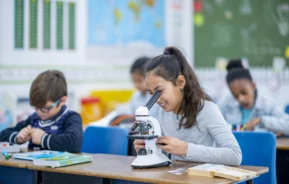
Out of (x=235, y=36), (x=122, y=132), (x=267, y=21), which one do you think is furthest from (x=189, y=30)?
(x=122, y=132)

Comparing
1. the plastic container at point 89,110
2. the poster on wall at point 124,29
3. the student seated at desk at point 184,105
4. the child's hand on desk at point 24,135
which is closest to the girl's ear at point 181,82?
the student seated at desk at point 184,105

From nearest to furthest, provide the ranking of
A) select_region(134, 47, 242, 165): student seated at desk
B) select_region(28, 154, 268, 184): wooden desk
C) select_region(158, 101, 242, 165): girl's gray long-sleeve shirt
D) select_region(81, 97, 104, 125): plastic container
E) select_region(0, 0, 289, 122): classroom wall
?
select_region(28, 154, 268, 184): wooden desk < select_region(158, 101, 242, 165): girl's gray long-sleeve shirt < select_region(134, 47, 242, 165): student seated at desk < select_region(0, 0, 289, 122): classroom wall < select_region(81, 97, 104, 125): plastic container

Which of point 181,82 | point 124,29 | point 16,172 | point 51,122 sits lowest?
point 16,172

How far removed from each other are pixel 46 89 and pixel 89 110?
2.13 m

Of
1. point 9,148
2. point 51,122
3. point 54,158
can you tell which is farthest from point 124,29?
point 54,158

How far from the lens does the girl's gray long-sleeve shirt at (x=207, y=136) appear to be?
→ 2.67m

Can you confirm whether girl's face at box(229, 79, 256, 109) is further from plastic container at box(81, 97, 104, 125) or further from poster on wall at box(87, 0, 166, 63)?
poster on wall at box(87, 0, 166, 63)

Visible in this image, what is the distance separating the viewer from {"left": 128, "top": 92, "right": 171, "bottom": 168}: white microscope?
2.57 m

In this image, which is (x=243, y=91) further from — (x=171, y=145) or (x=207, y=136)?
(x=171, y=145)

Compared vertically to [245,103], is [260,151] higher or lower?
lower

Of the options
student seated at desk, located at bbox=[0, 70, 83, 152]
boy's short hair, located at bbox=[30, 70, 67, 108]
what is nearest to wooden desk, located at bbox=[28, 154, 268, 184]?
student seated at desk, located at bbox=[0, 70, 83, 152]

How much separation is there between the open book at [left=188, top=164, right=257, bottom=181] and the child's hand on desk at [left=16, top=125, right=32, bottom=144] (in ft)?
4.10

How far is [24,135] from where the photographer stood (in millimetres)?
3332

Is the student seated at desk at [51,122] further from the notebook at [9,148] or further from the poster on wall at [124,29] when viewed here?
the poster on wall at [124,29]
